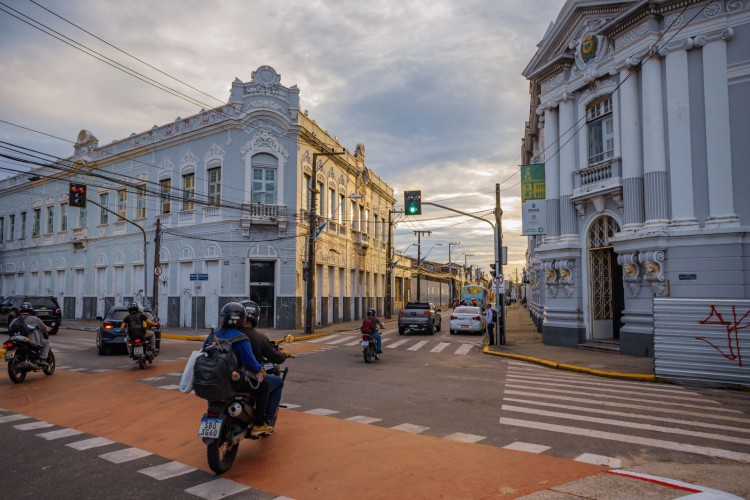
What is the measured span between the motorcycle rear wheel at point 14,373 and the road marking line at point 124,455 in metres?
6.85

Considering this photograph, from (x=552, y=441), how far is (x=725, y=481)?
6.48 feet

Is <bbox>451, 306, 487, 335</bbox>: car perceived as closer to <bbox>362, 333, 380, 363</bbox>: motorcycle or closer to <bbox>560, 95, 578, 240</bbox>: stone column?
<bbox>560, 95, 578, 240</bbox>: stone column

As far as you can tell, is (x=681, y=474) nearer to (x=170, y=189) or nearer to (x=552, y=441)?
(x=552, y=441)

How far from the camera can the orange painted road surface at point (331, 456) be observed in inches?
200

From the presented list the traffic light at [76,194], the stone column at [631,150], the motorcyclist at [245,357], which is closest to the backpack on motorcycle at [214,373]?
the motorcyclist at [245,357]

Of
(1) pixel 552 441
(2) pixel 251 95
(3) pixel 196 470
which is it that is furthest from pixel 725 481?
(2) pixel 251 95

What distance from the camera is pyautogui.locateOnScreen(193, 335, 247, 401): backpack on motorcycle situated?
17.3ft

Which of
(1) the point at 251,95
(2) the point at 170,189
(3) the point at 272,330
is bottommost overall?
(3) the point at 272,330

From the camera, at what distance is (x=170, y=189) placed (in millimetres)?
31469

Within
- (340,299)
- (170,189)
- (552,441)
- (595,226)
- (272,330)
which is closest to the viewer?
(552,441)

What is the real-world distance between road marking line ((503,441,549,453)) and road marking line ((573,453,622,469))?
1.48 feet

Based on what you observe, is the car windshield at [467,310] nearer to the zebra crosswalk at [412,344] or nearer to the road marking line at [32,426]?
the zebra crosswalk at [412,344]

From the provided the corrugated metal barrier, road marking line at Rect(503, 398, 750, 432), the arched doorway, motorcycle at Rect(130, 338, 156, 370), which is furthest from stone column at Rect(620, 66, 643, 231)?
motorcycle at Rect(130, 338, 156, 370)

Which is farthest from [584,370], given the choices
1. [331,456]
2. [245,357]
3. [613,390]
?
[245,357]
